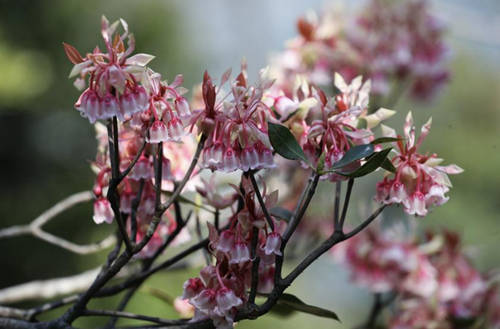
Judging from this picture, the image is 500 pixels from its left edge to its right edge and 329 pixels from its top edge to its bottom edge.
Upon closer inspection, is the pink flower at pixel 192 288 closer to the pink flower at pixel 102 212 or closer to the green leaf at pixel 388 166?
the pink flower at pixel 102 212

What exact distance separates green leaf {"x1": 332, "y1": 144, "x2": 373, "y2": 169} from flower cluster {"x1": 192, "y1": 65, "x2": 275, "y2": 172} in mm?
73

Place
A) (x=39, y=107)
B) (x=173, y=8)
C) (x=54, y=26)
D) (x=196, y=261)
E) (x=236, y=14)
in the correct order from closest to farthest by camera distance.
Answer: (x=196, y=261) → (x=39, y=107) → (x=54, y=26) → (x=173, y=8) → (x=236, y=14)

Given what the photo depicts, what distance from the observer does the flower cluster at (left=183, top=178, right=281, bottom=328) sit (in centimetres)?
64

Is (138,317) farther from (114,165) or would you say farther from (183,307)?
(183,307)

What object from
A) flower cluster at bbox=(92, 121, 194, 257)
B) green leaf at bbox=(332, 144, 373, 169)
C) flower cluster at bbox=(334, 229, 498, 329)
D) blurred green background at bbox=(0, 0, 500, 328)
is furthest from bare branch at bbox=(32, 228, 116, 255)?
blurred green background at bbox=(0, 0, 500, 328)

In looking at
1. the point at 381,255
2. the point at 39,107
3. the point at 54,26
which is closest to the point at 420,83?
the point at 381,255

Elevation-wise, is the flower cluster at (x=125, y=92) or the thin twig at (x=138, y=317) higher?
the flower cluster at (x=125, y=92)

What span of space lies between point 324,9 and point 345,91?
45.7 inches

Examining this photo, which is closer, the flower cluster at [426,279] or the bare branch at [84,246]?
the bare branch at [84,246]

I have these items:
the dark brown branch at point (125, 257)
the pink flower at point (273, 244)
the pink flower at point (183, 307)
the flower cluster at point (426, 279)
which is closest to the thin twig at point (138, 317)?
the dark brown branch at point (125, 257)

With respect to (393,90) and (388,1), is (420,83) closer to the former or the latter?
(393,90)

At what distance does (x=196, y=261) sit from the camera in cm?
144

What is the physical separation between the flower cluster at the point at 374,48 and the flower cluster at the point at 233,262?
1.00m

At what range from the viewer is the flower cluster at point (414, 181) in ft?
2.30
